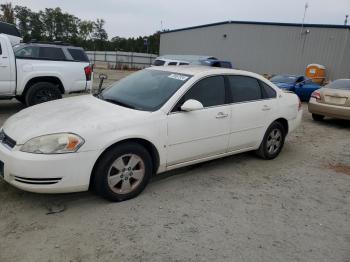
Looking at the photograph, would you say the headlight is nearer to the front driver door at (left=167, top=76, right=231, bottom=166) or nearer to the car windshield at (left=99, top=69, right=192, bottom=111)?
the car windshield at (left=99, top=69, right=192, bottom=111)

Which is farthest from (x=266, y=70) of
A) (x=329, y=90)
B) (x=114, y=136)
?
(x=114, y=136)

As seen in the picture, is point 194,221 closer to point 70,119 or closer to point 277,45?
point 70,119

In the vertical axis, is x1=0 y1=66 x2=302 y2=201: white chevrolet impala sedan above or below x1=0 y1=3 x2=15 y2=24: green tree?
below

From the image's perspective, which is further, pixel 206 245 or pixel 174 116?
pixel 174 116

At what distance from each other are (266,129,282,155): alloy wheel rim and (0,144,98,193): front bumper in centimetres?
323

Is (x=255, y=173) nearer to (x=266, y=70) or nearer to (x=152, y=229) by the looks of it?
(x=152, y=229)

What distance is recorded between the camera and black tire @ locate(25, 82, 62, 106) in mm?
8156

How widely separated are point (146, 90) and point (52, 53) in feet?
17.5

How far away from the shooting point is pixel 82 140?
3.47 m

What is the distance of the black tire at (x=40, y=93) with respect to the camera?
26.8 feet

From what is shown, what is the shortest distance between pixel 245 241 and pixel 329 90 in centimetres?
758

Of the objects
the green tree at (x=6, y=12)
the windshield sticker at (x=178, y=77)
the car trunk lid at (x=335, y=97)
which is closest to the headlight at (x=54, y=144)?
the windshield sticker at (x=178, y=77)

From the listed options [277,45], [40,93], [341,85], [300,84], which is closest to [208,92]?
[40,93]

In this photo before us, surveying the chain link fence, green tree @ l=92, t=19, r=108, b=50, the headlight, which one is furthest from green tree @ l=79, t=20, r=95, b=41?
the headlight
